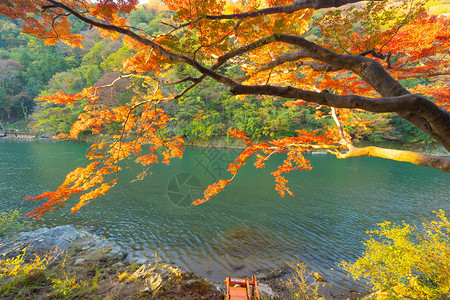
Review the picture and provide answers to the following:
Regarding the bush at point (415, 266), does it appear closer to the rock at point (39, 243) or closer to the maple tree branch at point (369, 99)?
the maple tree branch at point (369, 99)

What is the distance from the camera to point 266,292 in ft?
10.7

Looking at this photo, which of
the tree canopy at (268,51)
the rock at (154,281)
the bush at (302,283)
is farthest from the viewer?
the bush at (302,283)

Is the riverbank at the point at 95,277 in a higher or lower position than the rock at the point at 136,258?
higher

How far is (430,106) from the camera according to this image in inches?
61.5

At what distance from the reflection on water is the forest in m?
6.23

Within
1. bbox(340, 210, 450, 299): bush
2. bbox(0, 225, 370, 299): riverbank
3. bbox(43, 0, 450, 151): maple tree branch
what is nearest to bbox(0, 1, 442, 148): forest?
bbox(340, 210, 450, 299): bush

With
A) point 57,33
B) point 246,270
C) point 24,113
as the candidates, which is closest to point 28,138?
point 24,113

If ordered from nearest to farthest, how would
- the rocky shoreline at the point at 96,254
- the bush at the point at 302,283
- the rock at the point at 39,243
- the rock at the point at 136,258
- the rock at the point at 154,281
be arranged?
the rock at the point at 154,281, the rocky shoreline at the point at 96,254, the bush at the point at 302,283, the rock at the point at 39,243, the rock at the point at 136,258

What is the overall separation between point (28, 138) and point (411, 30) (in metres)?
39.7

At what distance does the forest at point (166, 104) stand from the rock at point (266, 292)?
13.1 metres

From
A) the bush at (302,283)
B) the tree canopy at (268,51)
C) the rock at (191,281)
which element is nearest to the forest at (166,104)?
the tree canopy at (268,51)

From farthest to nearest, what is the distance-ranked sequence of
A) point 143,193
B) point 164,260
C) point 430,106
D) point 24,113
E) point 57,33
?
1. point 24,113
2. point 143,193
3. point 164,260
4. point 57,33
5. point 430,106

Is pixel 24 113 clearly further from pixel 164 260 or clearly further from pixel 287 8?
pixel 287 8

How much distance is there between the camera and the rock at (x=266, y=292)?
10.3 feet
